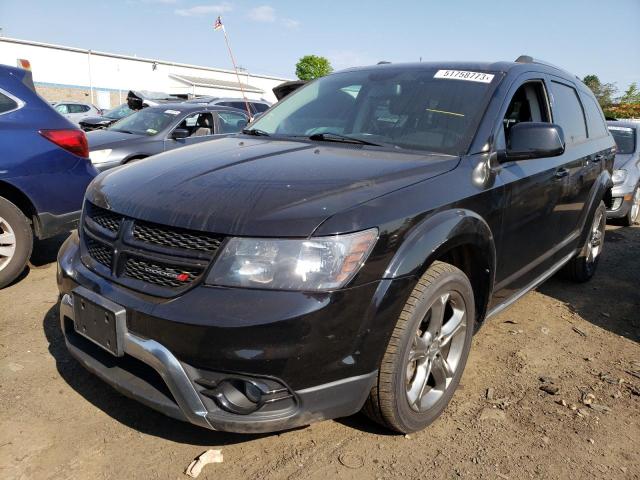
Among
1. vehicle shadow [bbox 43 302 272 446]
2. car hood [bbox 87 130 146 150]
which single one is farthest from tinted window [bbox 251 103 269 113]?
vehicle shadow [bbox 43 302 272 446]

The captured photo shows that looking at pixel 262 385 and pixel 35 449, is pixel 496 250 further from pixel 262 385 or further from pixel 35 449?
pixel 35 449

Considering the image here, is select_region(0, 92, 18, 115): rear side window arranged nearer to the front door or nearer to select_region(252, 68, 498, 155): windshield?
select_region(252, 68, 498, 155): windshield

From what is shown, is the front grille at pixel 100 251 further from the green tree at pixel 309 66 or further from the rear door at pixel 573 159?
the green tree at pixel 309 66

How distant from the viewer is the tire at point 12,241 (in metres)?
3.96

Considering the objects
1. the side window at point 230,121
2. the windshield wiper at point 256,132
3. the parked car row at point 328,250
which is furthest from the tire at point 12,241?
the side window at point 230,121

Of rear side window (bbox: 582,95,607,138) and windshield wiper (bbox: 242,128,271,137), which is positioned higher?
rear side window (bbox: 582,95,607,138)

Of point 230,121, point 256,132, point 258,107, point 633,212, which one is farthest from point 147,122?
point 633,212

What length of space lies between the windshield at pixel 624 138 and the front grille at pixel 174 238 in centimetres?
798

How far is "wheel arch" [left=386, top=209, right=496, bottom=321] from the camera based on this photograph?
2.12 m

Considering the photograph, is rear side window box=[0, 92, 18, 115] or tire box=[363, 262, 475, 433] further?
rear side window box=[0, 92, 18, 115]

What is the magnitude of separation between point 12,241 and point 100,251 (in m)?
2.12

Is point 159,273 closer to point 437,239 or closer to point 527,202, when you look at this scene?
point 437,239

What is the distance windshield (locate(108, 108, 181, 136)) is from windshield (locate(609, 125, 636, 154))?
6848 mm

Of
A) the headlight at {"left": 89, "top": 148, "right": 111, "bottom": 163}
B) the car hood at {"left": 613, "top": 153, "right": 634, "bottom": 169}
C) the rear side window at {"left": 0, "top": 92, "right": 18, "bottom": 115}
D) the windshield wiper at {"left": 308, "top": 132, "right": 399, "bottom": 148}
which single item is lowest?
the headlight at {"left": 89, "top": 148, "right": 111, "bottom": 163}
